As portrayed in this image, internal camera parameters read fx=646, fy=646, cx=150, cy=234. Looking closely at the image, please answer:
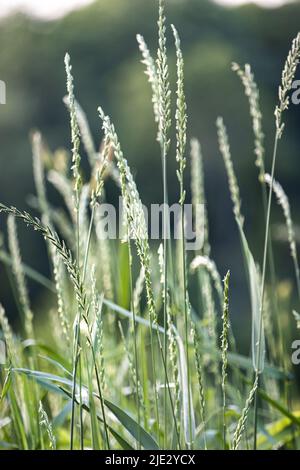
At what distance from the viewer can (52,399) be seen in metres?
1.52

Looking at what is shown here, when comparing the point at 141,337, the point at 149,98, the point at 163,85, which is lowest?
the point at 141,337

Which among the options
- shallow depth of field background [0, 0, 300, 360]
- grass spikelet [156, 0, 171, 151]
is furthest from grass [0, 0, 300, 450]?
shallow depth of field background [0, 0, 300, 360]

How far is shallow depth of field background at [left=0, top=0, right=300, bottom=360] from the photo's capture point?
480 cm

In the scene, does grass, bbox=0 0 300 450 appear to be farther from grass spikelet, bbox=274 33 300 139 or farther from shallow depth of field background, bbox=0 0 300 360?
shallow depth of field background, bbox=0 0 300 360

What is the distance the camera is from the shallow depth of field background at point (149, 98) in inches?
189

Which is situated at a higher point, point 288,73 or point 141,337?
point 288,73

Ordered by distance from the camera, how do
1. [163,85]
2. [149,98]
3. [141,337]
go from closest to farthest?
[163,85]
[141,337]
[149,98]

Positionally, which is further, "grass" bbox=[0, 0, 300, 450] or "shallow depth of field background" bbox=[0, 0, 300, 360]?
"shallow depth of field background" bbox=[0, 0, 300, 360]

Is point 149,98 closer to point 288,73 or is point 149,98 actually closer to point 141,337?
point 141,337

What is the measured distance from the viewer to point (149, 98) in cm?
589

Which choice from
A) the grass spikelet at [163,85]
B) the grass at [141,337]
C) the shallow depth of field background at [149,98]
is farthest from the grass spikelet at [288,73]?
the shallow depth of field background at [149,98]

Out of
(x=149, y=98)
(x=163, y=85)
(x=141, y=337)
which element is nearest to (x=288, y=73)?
(x=163, y=85)

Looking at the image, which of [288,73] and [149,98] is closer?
[288,73]

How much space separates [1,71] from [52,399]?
3.72 metres
